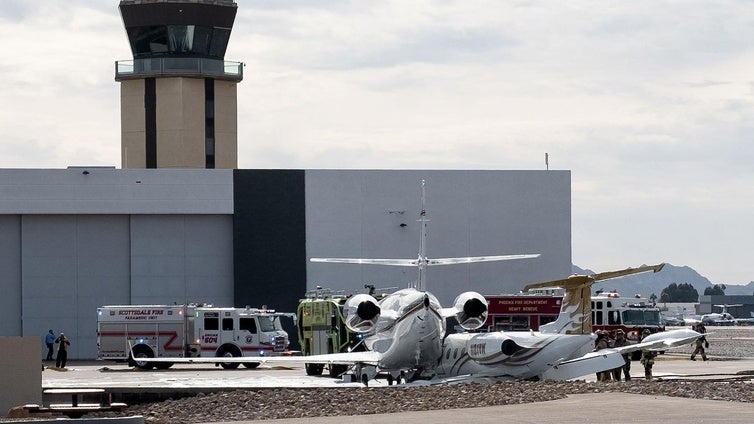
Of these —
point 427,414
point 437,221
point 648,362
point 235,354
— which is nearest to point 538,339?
point 648,362

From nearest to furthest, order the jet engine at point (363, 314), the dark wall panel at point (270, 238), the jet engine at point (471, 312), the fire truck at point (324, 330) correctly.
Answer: the jet engine at point (363, 314) → the jet engine at point (471, 312) → the fire truck at point (324, 330) → the dark wall panel at point (270, 238)

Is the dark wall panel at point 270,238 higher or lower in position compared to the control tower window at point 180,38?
lower

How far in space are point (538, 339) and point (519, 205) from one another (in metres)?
32.3

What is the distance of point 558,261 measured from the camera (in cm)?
6450

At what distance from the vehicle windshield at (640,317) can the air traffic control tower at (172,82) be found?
24.9m

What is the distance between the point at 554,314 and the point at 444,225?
1209 centimetres

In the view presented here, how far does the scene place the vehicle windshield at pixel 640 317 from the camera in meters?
52.9

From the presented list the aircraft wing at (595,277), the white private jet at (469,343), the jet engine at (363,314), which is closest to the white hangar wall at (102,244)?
the white private jet at (469,343)

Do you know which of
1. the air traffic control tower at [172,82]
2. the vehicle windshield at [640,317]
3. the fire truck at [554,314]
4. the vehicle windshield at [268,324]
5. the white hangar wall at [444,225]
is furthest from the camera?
the air traffic control tower at [172,82]

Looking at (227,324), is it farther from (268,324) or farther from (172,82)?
(172,82)

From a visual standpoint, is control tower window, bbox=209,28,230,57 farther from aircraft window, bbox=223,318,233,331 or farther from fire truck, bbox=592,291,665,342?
fire truck, bbox=592,291,665,342

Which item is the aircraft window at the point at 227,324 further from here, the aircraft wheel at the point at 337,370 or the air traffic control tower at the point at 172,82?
the air traffic control tower at the point at 172,82

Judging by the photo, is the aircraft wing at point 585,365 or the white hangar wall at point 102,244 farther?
the white hangar wall at point 102,244

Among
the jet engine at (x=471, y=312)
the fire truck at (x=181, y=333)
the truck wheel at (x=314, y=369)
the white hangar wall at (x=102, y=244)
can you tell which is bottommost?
the truck wheel at (x=314, y=369)
